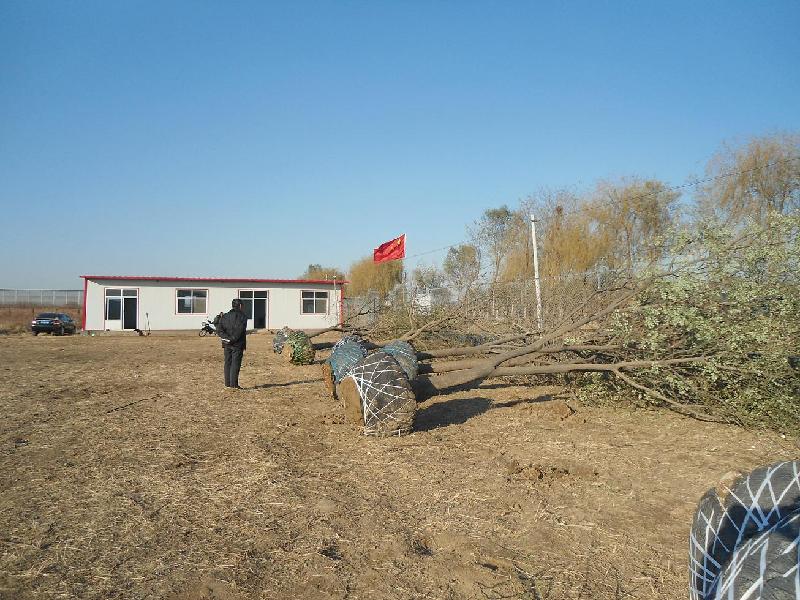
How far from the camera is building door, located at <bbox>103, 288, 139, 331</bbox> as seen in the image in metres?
30.2

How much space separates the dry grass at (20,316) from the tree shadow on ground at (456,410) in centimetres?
2795

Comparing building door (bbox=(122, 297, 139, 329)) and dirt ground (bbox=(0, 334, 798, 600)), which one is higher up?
building door (bbox=(122, 297, 139, 329))

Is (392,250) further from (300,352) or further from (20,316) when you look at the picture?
(20,316)

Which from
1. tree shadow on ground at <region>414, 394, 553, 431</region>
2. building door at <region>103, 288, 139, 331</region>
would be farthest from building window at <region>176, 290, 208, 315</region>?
tree shadow on ground at <region>414, 394, 553, 431</region>

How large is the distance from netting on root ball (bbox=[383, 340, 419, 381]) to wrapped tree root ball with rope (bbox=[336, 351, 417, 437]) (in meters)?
1.82

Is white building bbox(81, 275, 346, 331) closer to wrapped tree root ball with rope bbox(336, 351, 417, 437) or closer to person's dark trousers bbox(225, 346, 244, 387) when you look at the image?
person's dark trousers bbox(225, 346, 244, 387)

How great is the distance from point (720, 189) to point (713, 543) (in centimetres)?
2375

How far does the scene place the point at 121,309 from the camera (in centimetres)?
3045

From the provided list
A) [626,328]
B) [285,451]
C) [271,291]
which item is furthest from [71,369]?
[271,291]

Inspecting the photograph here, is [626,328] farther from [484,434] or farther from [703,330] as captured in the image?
[484,434]

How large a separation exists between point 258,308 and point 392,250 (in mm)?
9884

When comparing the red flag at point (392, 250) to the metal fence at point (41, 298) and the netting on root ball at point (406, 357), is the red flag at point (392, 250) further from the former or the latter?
the metal fence at point (41, 298)

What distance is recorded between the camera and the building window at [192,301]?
31422mm

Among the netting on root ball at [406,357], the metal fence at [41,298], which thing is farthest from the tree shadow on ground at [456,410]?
the metal fence at [41,298]
